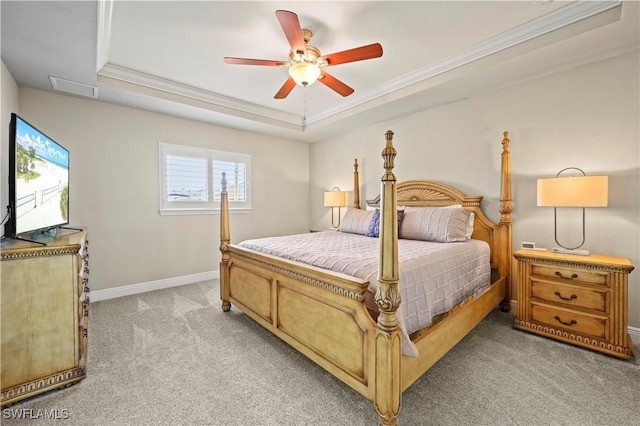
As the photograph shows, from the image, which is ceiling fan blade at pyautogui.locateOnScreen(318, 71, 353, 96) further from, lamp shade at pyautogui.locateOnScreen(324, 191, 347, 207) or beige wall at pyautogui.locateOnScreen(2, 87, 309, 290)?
beige wall at pyautogui.locateOnScreen(2, 87, 309, 290)

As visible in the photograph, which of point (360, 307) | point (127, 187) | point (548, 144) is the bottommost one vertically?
point (360, 307)

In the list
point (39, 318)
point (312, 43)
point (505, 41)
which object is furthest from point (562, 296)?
point (39, 318)

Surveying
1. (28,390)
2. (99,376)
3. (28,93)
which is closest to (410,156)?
(99,376)

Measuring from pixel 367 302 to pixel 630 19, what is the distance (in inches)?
107

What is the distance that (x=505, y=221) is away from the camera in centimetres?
293

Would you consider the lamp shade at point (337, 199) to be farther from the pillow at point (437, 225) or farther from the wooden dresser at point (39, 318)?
the wooden dresser at point (39, 318)

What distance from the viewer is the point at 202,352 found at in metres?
2.18

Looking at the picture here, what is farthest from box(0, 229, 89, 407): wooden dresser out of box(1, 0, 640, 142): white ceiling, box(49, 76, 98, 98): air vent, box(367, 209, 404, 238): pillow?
box(367, 209, 404, 238): pillow

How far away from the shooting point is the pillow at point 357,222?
11.5 ft

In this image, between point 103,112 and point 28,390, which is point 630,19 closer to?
point 28,390

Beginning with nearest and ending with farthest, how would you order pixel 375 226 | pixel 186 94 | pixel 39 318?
pixel 39 318, pixel 375 226, pixel 186 94

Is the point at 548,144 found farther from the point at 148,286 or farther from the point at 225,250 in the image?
the point at 148,286

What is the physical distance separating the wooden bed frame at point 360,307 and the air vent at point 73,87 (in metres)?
1.86

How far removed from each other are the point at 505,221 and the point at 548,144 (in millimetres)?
847
